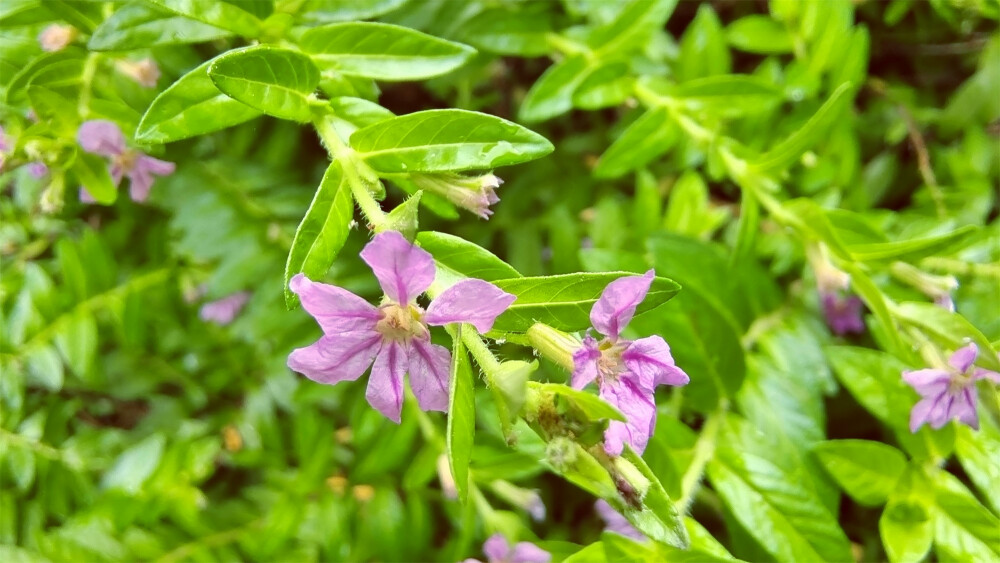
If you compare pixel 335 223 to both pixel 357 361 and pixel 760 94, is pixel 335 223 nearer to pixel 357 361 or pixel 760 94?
pixel 357 361

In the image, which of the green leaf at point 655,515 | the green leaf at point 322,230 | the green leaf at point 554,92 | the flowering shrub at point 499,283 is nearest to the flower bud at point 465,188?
the flowering shrub at point 499,283

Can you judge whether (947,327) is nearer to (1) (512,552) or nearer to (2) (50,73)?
→ (1) (512,552)

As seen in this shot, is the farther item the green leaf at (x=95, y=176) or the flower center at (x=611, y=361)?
the green leaf at (x=95, y=176)

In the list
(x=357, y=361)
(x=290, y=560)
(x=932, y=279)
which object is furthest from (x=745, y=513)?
(x=290, y=560)

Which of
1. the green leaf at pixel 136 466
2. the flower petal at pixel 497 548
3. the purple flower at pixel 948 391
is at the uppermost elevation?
the purple flower at pixel 948 391

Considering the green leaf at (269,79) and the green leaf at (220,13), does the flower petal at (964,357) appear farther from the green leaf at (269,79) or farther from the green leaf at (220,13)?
the green leaf at (220,13)

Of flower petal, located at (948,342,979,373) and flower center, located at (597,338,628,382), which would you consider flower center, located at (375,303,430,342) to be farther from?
flower petal, located at (948,342,979,373)
